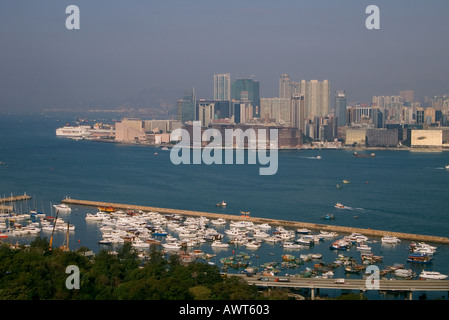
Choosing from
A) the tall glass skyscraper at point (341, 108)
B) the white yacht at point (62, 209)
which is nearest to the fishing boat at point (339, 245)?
the white yacht at point (62, 209)

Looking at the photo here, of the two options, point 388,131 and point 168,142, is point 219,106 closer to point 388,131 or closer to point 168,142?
point 168,142

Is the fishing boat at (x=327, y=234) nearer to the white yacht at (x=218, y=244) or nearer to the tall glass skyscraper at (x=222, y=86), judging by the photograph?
the white yacht at (x=218, y=244)

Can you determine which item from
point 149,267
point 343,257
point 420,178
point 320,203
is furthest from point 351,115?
point 149,267

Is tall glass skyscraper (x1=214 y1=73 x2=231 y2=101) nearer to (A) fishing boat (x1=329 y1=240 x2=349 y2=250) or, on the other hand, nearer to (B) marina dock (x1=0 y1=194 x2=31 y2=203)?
(B) marina dock (x1=0 y1=194 x2=31 y2=203)

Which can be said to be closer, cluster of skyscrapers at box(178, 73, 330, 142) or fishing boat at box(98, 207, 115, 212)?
fishing boat at box(98, 207, 115, 212)

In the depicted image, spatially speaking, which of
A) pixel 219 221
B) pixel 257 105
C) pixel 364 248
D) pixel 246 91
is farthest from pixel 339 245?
pixel 246 91

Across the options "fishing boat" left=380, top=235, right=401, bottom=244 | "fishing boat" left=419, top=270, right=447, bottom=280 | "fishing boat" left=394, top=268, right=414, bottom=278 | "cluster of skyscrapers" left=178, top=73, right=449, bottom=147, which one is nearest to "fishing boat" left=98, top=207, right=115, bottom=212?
"fishing boat" left=380, top=235, right=401, bottom=244
